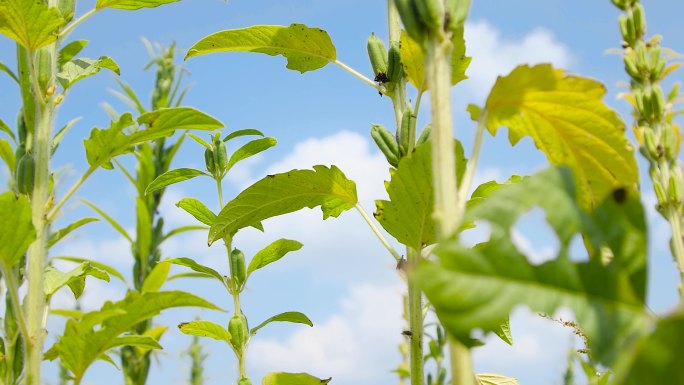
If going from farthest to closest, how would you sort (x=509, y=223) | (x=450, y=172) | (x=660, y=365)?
(x=450, y=172), (x=509, y=223), (x=660, y=365)

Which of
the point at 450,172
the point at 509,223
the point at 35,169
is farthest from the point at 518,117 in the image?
the point at 35,169

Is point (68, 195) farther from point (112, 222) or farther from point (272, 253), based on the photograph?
point (112, 222)

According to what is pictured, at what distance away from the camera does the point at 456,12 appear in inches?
24.8

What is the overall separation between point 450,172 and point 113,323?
57cm

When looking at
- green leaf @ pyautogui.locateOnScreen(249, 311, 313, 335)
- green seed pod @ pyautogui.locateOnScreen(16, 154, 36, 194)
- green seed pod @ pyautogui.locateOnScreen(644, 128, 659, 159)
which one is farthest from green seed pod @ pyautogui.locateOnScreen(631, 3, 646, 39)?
green seed pod @ pyautogui.locateOnScreen(16, 154, 36, 194)

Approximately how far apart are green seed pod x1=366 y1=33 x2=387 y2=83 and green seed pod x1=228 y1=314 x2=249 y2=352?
56 centimetres

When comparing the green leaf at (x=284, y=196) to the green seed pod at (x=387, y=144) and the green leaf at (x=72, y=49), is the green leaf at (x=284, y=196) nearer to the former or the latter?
the green seed pod at (x=387, y=144)

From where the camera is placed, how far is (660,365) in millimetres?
350

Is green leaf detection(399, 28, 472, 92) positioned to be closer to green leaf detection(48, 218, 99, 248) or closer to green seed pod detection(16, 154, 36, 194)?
green seed pod detection(16, 154, 36, 194)

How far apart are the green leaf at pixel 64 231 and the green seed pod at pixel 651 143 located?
4.37ft

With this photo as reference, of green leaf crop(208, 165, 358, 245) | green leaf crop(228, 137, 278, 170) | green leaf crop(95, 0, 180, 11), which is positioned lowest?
green leaf crop(208, 165, 358, 245)

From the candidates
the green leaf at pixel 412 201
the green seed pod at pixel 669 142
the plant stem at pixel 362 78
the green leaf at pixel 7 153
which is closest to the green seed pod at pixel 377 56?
the plant stem at pixel 362 78

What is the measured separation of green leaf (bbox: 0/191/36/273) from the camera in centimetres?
88

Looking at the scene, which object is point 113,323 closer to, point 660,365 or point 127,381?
point 660,365
